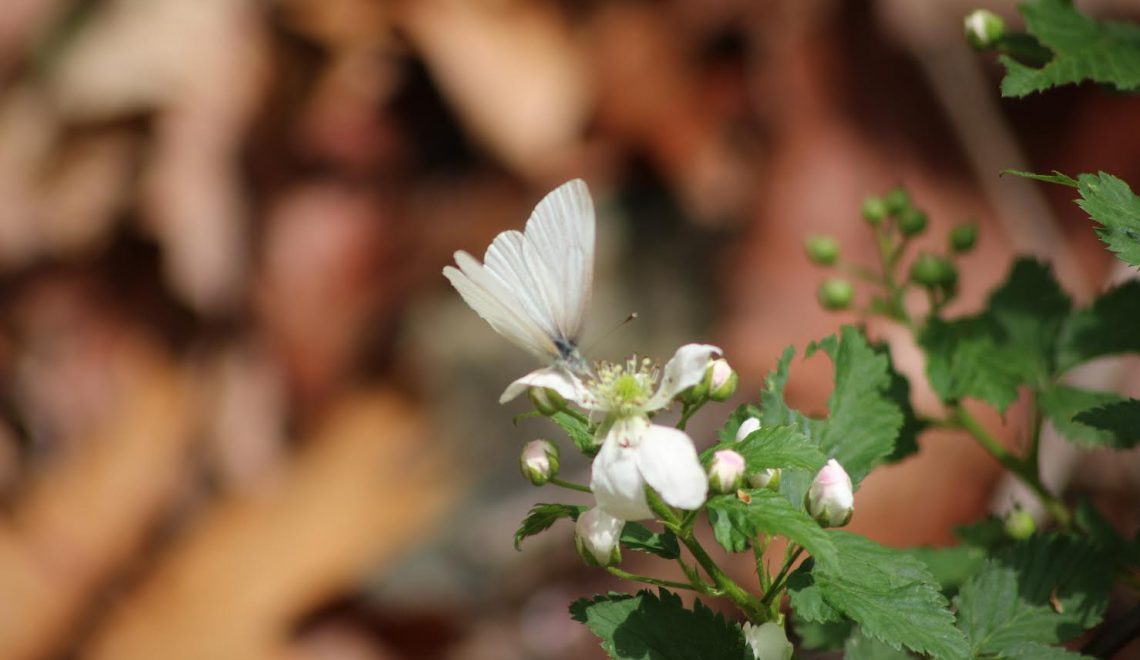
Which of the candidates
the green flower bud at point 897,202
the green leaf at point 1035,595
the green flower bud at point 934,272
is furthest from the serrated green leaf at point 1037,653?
the green flower bud at point 897,202

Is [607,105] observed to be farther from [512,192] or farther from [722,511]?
[722,511]

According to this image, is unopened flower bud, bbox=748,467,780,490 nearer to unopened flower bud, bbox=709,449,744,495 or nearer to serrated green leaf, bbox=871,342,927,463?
unopened flower bud, bbox=709,449,744,495

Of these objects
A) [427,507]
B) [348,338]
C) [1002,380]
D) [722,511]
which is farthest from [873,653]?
[348,338]

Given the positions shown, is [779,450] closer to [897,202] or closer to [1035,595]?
[1035,595]

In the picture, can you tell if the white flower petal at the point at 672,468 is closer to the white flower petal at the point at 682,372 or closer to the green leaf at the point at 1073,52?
the white flower petal at the point at 682,372

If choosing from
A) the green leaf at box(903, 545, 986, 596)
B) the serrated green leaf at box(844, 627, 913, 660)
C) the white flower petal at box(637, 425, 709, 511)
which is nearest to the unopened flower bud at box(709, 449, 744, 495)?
the white flower petal at box(637, 425, 709, 511)

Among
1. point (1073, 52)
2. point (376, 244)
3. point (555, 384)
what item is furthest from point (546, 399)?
point (376, 244)
